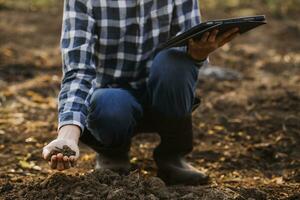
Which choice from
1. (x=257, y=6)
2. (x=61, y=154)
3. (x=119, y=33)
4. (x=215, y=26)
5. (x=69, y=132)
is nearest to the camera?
(x=61, y=154)

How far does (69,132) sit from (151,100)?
0.65 m

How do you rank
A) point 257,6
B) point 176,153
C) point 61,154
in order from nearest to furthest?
1. point 61,154
2. point 176,153
3. point 257,6

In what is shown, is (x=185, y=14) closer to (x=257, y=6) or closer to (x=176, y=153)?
(x=176, y=153)

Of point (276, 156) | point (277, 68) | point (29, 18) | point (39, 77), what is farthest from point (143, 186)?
point (29, 18)

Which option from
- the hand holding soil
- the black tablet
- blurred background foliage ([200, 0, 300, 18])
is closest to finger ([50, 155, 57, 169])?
the hand holding soil

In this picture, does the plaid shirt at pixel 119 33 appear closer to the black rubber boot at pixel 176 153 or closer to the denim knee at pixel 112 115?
the denim knee at pixel 112 115

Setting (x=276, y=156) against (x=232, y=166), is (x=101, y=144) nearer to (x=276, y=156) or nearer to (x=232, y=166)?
(x=232, y=166)

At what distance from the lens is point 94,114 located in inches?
106

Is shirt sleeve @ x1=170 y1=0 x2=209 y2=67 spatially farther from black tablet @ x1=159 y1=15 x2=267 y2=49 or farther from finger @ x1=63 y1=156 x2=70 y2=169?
Answer: finger @ x1=63 y1=156 x2=70 y2=169

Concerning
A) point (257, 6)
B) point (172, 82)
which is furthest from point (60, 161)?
point (257, 6)

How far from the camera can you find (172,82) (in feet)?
8.85

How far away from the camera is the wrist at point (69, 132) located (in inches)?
88.0

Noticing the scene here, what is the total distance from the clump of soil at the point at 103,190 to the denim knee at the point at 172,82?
452 millimetres

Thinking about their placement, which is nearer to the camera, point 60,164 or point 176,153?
point 60,164
